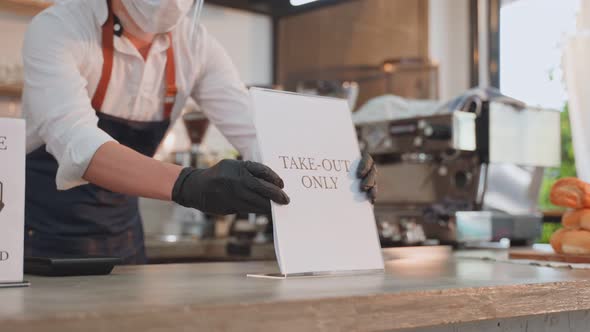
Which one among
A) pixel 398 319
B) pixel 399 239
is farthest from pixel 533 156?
pixel 398 319

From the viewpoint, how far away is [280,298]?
813mm

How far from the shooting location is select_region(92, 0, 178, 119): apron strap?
1.73m

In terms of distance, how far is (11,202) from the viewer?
97cm

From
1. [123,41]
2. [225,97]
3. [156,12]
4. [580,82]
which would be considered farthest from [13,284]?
[580,82]

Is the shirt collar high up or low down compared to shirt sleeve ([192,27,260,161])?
up

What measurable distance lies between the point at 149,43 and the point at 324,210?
0.80m

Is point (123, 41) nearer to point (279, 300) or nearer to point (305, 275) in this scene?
point (305, 275)

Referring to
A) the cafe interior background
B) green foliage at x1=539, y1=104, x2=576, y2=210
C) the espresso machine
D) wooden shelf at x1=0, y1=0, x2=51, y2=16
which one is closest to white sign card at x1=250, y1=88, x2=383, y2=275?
the espresso machine

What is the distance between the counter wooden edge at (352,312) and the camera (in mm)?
666

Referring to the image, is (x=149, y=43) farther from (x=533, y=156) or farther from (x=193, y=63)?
(x=533, y=156)

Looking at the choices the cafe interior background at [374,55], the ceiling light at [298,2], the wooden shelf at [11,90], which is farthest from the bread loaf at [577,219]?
the ceiling light at [298,2]

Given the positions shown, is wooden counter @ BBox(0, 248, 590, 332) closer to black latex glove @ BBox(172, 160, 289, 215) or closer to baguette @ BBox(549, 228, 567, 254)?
black latex glove @ BBox(172, 160, 289, 215)

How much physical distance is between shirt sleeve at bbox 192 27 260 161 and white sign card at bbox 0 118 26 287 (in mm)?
956

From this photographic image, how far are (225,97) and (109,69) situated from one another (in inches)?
12.6
